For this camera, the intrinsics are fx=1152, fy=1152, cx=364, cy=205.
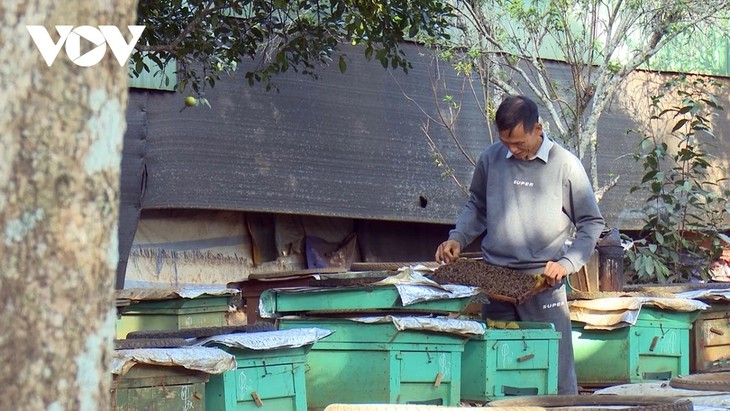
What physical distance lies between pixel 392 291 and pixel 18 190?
12.5 ft

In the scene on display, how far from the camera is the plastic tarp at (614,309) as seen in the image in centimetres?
629

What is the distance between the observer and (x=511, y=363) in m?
5.46

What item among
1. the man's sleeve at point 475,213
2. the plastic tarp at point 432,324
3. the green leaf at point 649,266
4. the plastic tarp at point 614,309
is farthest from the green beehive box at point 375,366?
the green leaf at point 649,266

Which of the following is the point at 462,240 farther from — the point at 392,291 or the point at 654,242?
the point at 654,242

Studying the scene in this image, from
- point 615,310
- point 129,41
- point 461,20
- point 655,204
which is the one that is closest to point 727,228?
point 655,204

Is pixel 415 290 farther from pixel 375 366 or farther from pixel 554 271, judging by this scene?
pixel 554 271

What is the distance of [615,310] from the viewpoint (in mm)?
6340

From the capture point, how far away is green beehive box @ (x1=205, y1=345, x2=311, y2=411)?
4461 mm

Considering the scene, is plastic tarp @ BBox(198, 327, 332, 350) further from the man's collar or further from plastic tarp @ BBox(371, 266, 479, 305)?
the man's collar

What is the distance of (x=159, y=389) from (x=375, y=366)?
1.19m

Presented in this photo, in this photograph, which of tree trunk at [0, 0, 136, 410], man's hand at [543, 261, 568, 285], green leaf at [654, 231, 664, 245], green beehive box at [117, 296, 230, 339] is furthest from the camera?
green leaf at [654, 231, 664, 245]

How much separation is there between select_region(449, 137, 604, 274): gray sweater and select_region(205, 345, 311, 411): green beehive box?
1.05 meters

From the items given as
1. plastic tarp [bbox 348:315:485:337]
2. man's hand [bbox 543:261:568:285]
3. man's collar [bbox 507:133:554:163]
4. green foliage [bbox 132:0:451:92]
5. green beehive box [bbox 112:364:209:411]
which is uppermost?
green foliage [bbox 132:0:451:92]

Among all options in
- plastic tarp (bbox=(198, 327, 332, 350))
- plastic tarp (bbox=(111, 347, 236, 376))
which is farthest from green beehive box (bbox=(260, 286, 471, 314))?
plastic tarp (bbox=(111, 347, 236, 376))
